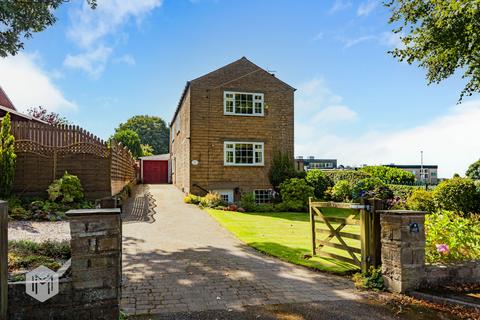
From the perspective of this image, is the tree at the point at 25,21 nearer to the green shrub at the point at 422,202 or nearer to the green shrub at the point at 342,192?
the green shrub at the point at 422,202

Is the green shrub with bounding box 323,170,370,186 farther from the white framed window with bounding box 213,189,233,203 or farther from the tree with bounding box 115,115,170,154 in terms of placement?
the tree with bounding box 115,115,170,154

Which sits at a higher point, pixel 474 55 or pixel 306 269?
pixel 474 55

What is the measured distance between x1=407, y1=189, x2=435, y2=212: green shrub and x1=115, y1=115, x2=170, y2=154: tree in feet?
191

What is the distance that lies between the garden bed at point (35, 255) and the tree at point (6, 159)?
702 centimetres

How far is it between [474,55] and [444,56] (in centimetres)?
106

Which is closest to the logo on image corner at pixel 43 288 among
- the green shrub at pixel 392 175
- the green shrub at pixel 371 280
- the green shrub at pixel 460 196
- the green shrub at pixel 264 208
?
the green shrub at pixel 371 280

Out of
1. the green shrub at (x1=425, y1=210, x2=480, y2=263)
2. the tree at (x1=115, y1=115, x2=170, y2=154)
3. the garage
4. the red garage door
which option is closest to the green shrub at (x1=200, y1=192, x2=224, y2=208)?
the green shrub at (x1=425, y1=210, x2=480, y2=263)

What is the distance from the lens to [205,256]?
7.46 metres

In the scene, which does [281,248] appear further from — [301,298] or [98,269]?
[98,269]

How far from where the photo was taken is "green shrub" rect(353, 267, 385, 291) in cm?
548

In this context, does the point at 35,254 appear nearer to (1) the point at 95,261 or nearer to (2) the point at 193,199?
(1) the point at 95,261

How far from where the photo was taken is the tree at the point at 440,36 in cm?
1112

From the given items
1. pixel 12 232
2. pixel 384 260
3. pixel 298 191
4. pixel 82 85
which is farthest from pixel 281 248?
pixel 82 85

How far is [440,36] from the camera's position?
12117 mm
